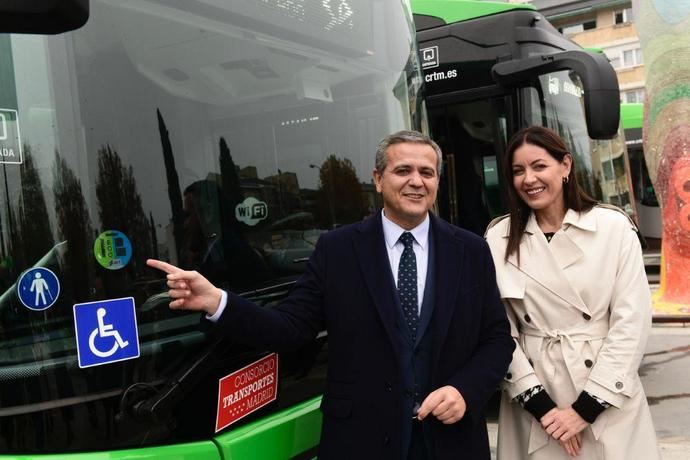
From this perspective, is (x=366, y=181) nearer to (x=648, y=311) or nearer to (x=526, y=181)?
(x=526, y=181)

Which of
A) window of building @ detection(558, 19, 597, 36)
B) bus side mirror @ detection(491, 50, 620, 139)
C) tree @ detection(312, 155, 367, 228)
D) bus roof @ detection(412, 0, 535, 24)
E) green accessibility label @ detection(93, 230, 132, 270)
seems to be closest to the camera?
green accessibility label @ detection(93, 230, 132, 270)

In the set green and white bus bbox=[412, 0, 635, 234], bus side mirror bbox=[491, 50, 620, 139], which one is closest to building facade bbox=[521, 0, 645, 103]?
green and white bus bbox=[412, 0, 635, 234]

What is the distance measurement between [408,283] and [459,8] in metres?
3.76

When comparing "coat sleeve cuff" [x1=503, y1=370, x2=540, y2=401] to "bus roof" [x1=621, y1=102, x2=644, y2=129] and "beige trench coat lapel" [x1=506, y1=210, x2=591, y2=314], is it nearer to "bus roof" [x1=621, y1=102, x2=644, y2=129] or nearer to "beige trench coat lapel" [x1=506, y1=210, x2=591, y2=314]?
"beige trench coat lapel" [x1=506, y1=210, x2=591, y2=314]

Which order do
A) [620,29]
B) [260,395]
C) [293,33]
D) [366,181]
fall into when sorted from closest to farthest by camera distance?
[260,395]
[293,33]
[366,181]
[620,29]

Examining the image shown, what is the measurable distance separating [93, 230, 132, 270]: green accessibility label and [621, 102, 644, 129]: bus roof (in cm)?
1442

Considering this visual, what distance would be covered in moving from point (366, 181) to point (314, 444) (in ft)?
3.62

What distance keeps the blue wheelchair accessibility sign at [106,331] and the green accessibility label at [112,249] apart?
11cm

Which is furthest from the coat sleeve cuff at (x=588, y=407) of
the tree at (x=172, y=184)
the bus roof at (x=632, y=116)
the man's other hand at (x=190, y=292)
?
the bus roof at (x=632, y=116)

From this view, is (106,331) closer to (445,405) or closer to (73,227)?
(73,227)

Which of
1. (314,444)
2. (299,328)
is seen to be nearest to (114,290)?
(299,328)

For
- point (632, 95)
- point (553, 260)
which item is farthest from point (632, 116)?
point (632, 95)

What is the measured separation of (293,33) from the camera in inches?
103

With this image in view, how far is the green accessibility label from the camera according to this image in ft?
6.47
